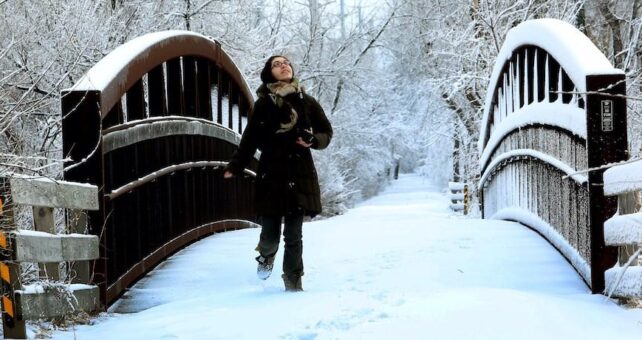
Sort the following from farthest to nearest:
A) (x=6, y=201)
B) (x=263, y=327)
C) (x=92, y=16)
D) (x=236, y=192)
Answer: (x=92, y=16), (x=236, y=192), (x=263, y=327), (x=6, y=201)

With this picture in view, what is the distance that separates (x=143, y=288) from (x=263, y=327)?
197cm

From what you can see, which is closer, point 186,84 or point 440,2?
point 186,84

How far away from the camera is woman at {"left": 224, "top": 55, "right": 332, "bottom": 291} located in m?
5.34

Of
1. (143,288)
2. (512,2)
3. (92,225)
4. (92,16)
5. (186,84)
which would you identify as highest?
(512,2)

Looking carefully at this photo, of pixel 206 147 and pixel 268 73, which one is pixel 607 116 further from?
pixel 206 147

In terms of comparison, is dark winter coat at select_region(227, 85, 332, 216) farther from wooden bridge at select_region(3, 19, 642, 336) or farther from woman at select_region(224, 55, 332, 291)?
wooden bridge at select_region(3, 19, 642, 336)

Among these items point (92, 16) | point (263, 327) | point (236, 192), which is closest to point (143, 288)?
point (263, 327)

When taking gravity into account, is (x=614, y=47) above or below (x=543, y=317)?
above

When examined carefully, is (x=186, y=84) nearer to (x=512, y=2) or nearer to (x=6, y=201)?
(x=6, y=201)

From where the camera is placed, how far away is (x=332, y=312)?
14.1ft

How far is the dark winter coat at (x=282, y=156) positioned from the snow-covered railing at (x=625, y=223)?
1.77 meters

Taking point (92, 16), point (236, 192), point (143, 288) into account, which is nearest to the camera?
point (143, 288)

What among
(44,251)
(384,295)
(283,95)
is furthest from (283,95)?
(44,251)

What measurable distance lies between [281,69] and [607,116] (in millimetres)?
A: 1960
